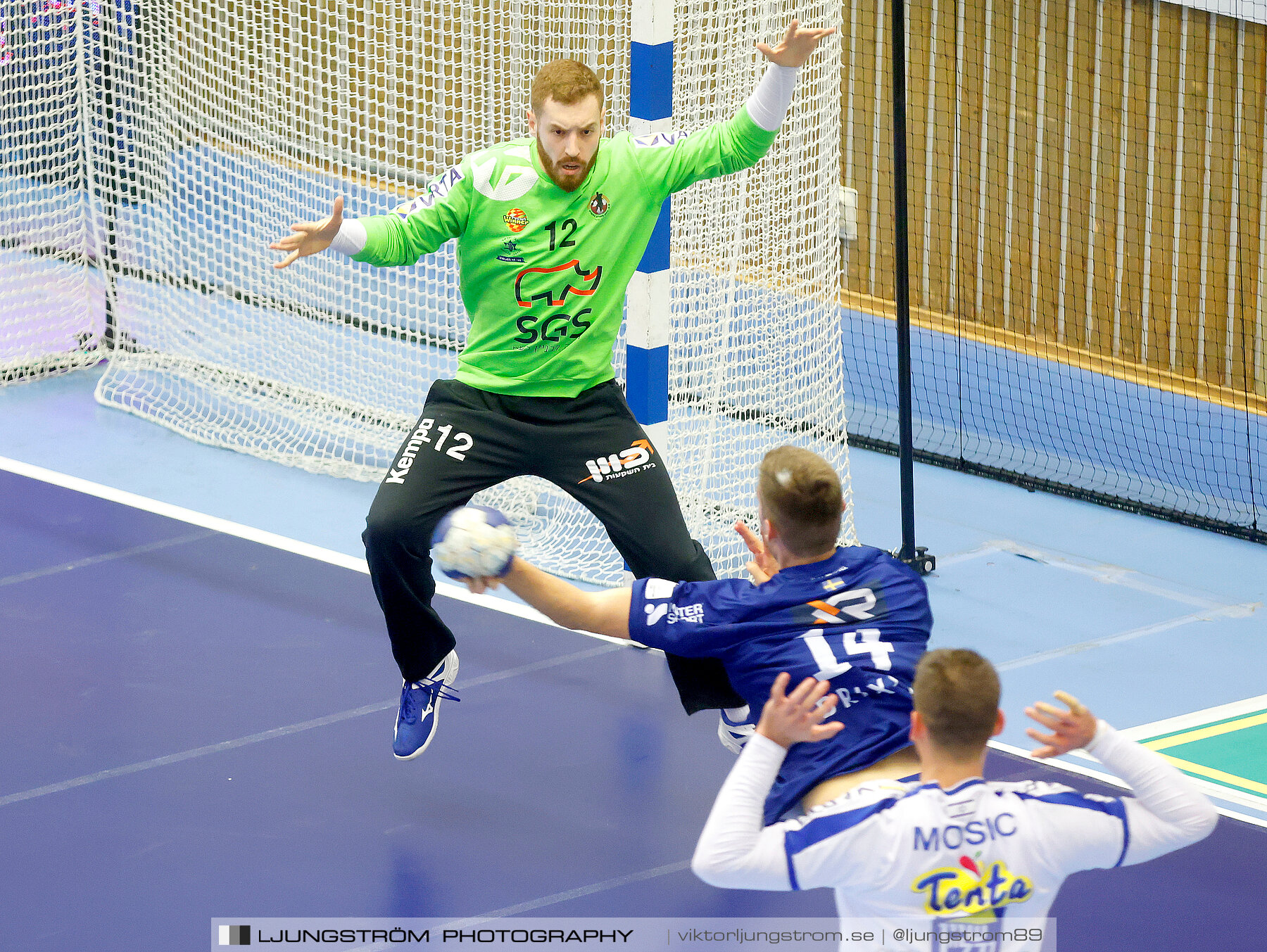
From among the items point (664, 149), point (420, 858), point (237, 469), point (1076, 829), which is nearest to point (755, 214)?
point (664, 149)

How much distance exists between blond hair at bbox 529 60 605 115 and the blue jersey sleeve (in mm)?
1701

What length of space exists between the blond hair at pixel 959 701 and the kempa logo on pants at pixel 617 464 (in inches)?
91.3

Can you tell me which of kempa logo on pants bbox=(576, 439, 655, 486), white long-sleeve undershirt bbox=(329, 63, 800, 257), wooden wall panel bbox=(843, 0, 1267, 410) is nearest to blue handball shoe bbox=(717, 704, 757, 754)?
kempa logo on pants bbox=(576, 439, 655, 486)

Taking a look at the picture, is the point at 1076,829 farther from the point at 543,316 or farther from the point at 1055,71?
the point at 1055,71

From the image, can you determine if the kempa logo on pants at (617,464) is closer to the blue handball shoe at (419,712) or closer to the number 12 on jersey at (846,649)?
the blue handball shoe at (419,712)

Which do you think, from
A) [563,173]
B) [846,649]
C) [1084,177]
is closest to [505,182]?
[563,173]

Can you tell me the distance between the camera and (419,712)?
241 inches

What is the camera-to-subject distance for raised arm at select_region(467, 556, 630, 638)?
15.0 feet

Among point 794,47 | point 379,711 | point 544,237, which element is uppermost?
point 794,47

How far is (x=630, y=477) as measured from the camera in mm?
5879

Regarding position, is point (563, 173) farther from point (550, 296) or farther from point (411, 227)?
point (411, 227)

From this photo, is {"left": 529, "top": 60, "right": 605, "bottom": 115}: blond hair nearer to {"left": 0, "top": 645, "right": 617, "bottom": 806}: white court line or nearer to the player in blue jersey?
the player in blue jersey

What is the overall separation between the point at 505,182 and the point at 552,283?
0.35 m

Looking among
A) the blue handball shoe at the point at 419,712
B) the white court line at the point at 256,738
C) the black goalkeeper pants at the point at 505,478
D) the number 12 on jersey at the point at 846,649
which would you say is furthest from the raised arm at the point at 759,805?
the white court line at the point at 256,738
